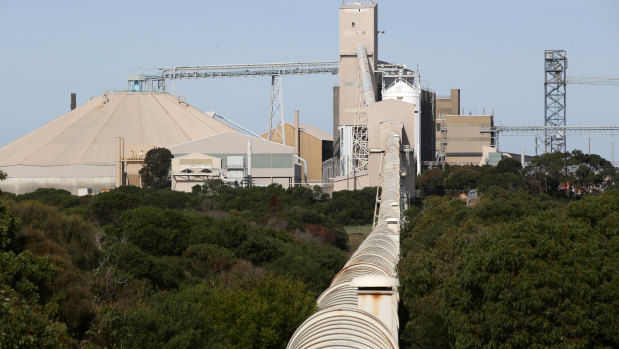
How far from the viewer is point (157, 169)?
359 feet

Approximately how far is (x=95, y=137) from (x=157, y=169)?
22101 millimetres

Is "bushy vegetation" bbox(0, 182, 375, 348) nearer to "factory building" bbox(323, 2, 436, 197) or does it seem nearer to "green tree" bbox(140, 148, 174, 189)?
"factory building" bbox(323, 2, 436, 197)

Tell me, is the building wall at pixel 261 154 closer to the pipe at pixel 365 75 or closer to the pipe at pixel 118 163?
the pipe at pixel 118 163

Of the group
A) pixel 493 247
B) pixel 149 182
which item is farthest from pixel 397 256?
pixel 149 182

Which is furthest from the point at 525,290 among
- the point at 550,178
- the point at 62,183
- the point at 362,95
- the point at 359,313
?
the point at 62,183

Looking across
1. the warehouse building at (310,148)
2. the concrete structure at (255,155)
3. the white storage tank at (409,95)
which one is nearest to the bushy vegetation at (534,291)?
the white storage tank at (409,95)

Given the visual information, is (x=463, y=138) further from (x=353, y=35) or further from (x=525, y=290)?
(x=525, y=290)

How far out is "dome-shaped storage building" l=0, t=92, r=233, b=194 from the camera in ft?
383

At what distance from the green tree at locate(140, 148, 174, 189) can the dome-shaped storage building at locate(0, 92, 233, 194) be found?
27.3ft

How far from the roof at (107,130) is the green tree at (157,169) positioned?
1167cm

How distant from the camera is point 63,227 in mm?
35625

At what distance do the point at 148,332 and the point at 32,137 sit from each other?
11436 cm

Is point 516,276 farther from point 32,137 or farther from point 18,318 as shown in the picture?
point 32,137

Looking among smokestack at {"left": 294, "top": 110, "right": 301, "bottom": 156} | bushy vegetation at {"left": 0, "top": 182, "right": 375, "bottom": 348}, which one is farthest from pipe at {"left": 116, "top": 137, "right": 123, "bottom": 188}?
bushy vegetation at {"left": 0, "top": 182, "right": 375, "bottom": 348}
